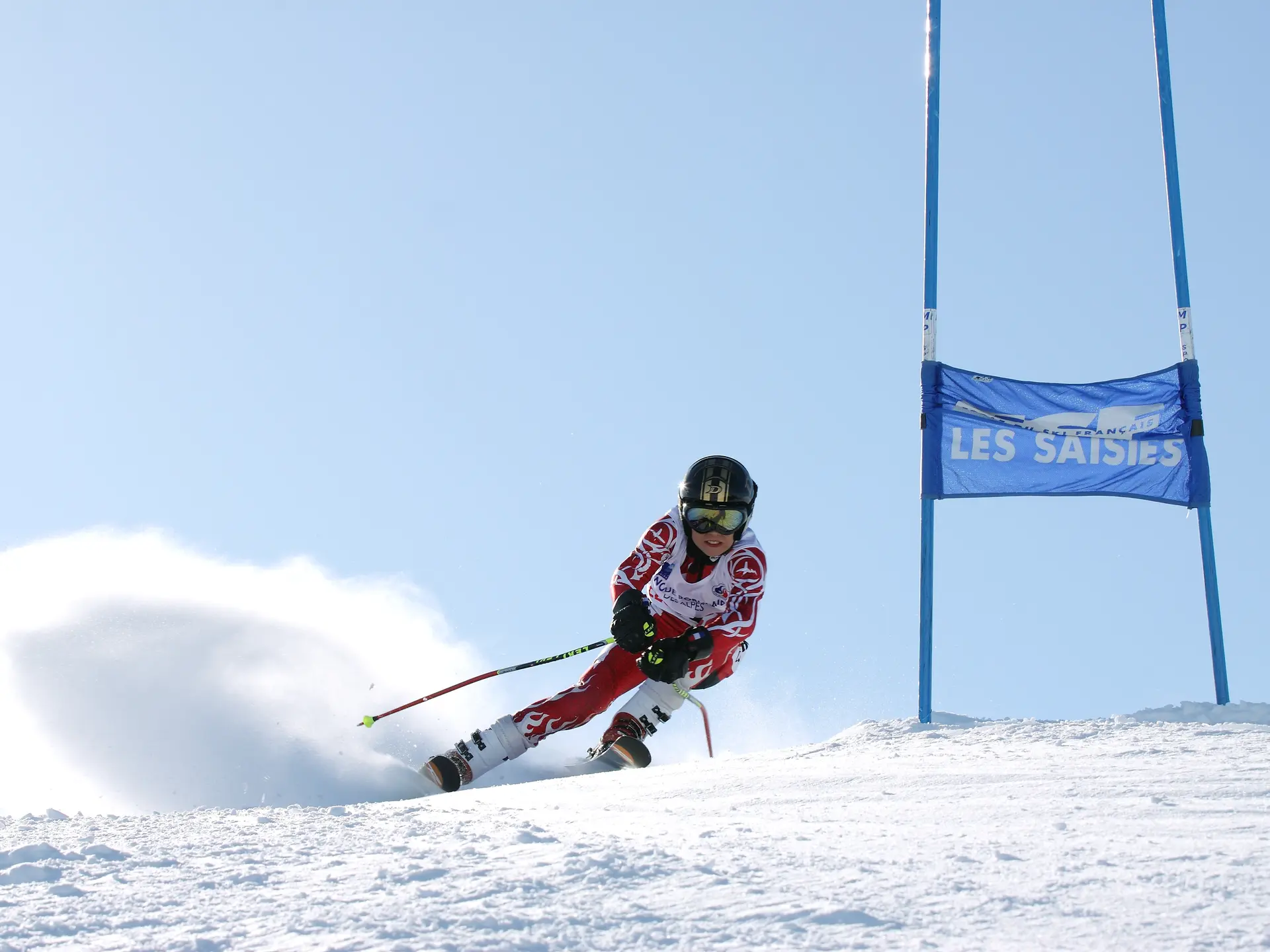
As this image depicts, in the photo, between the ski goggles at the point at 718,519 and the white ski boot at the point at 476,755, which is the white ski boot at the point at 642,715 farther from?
the ski goggles at the point at 718,519

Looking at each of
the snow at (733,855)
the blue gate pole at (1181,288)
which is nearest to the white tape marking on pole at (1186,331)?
the blue gate pole at (1181,288)

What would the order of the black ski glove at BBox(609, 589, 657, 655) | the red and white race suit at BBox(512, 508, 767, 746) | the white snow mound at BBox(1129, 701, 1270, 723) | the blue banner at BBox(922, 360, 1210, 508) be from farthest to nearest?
the blue banner at BBox(922, 360, 1210, 508) → the red and white race suit at BBox(512, 508, 767, 746) → the black ski glove at BBox(609, 589, 657, 655) → the white snow mound at BBox(1129, 701, 1270, 723)

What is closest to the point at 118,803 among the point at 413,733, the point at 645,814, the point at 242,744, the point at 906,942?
the point at 242,744

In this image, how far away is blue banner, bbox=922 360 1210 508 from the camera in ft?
21.4

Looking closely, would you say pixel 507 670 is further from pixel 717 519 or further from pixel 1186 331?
pixel 1186 331

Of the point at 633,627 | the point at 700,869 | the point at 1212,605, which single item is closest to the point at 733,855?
the point at 700,869

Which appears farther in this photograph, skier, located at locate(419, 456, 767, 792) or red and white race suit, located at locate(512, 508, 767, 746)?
red and white race suit, located at locate(512, 508, 767, 746)

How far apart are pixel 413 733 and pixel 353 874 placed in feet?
14.6

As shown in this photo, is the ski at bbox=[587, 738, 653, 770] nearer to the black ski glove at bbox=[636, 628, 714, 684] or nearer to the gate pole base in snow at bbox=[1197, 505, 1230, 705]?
the black ski glove at bbox=[636, 628, 714, 684]

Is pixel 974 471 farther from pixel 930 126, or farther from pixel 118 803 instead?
pixel 118 803

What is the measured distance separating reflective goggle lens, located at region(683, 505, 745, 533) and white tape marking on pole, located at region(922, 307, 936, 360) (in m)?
1.50

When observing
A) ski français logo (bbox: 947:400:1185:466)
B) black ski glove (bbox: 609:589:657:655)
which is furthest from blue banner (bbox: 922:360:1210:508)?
black ski glove (bbox: 609:589:657:655)

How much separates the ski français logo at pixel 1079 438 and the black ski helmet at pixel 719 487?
1270mm

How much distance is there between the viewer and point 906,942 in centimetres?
186
